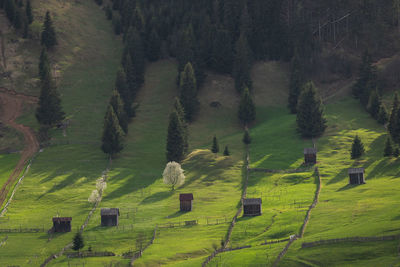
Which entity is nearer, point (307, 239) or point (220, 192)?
point (307, 239)

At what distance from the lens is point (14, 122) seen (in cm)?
18488

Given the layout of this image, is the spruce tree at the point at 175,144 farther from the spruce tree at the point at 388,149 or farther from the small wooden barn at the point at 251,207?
the spruce tree at the point at 388,149

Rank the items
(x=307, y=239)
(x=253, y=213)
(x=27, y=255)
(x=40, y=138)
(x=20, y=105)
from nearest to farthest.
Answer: (x=307, y=239)
(x=27, y=255)
(x=253, y=213)
(x=40, y=138)
(x=20, y=105)

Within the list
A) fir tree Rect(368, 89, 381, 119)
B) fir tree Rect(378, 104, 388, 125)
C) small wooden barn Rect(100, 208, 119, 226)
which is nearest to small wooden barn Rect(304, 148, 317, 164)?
fir tree Rect(378, 104, 388, 125)

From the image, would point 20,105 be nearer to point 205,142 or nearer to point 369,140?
point 205,142

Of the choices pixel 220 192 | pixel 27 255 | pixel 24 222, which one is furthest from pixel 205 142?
pixel 27 255

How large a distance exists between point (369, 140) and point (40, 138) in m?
78.0

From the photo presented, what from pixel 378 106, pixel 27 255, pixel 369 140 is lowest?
pixel 27 255

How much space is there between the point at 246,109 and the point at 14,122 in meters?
60.1

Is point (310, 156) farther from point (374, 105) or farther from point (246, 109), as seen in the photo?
point (246, 109)

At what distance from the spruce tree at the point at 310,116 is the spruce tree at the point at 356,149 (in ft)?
61.9

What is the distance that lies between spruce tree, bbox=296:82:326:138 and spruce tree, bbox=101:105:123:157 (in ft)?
141

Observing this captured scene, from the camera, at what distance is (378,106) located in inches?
7126

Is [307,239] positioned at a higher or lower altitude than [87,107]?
lower
